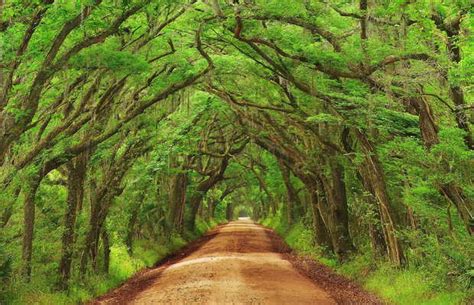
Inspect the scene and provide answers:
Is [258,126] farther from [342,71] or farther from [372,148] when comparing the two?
[342,71]

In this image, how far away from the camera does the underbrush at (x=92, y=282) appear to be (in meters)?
14.1

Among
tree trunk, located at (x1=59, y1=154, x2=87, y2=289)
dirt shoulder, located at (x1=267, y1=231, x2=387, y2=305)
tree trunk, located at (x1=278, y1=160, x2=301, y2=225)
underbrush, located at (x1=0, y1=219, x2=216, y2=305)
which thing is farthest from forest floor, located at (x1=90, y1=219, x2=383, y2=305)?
tree trunk, located at (x1=278, y1=160, x2=301, y2=225)

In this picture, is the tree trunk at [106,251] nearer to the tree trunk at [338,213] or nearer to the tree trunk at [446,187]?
the tree trunk at [338,213]

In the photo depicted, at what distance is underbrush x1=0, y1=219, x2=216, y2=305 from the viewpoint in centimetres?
1406

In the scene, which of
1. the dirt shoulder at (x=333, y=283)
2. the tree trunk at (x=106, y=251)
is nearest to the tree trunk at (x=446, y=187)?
the dirt shoulder at (x=333, y=283)

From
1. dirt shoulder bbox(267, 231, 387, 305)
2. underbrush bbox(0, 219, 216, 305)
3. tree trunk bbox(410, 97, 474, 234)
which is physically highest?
tree trunk bbox(410, 97, 474, 234)

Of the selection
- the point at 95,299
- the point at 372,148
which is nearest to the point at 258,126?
the point at 372,148

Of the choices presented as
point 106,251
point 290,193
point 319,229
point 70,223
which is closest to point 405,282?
point 70,223

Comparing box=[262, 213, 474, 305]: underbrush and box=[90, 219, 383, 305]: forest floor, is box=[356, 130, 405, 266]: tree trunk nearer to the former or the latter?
box=[262, 213, 474, 305]: underbrush

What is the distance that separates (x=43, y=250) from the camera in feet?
57.1

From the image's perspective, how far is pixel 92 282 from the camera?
734 inches

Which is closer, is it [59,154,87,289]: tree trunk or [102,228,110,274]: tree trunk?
[59,154,87,289]: tree trunk

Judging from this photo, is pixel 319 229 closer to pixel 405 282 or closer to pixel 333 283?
pixel 333 283

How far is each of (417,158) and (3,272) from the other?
9.87m
